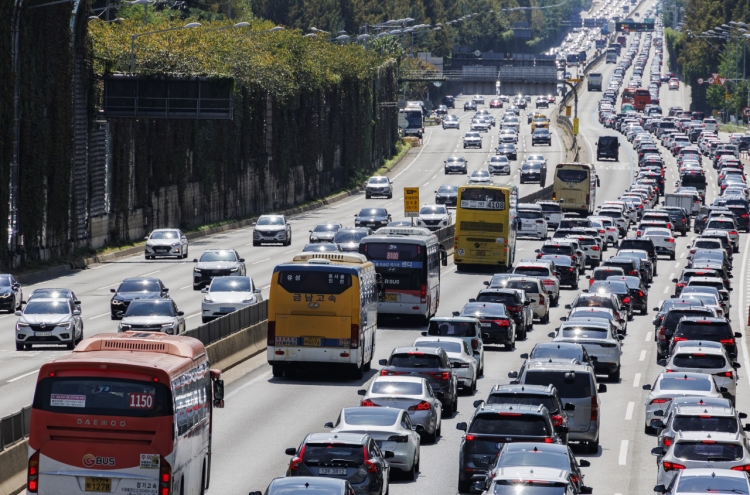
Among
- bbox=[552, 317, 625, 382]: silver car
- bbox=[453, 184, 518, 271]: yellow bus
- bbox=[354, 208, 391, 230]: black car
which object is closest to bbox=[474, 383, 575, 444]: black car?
bbox=[552, 317, 625, 382]: silver car

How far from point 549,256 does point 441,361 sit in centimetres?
2932

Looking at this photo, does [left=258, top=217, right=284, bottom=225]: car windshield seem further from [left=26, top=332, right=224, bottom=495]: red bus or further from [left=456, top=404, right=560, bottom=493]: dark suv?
[left=26, top=332, right=224, bottom=495]: red bus

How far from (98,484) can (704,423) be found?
35.6 ft

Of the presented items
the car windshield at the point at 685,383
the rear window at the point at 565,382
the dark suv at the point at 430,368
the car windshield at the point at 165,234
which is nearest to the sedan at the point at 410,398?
the rear window at the point at 565,382

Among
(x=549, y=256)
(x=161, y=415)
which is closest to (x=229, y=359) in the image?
(x=161, y=415)

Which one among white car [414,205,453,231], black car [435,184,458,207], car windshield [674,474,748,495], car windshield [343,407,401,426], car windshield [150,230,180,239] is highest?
car windshield [674,474,748,495]

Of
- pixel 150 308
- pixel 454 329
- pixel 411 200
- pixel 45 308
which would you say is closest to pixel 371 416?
pixel 454 329

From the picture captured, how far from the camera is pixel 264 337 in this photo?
42750 mm

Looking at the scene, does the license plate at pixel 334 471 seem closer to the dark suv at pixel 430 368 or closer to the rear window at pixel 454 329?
the dark suv at pixel 430 368

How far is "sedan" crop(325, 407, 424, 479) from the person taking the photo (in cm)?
2505

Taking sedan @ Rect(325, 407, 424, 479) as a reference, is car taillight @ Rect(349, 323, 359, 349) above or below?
below

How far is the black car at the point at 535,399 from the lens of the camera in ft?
84.6

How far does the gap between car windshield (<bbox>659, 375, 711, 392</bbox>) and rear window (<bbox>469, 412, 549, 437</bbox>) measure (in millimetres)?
7171

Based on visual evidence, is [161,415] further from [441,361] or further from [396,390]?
[441,361]
